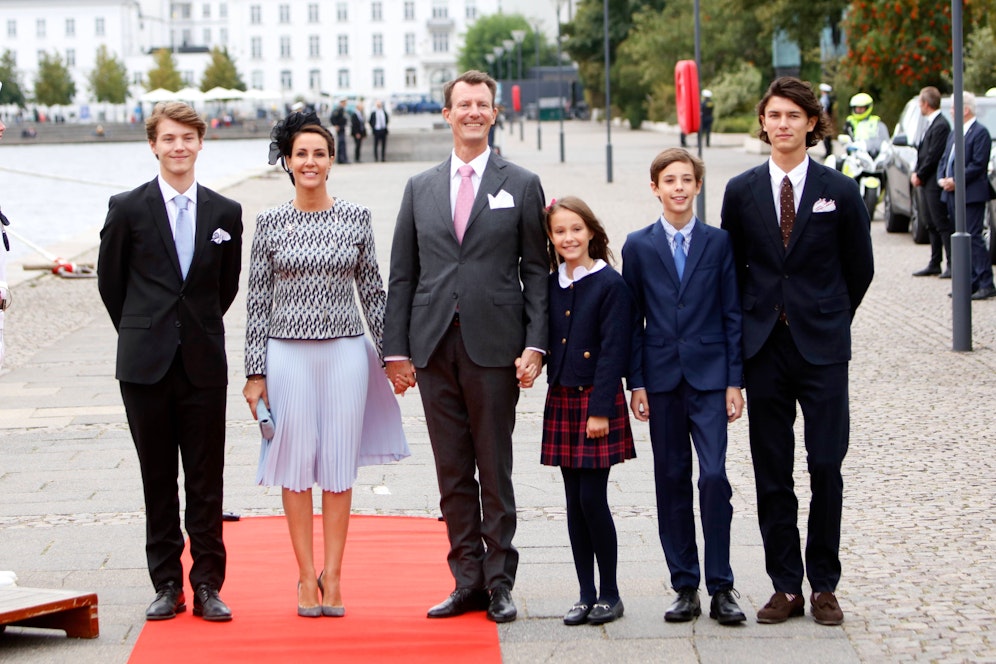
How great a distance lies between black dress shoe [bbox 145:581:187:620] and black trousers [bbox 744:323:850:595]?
2152 mm

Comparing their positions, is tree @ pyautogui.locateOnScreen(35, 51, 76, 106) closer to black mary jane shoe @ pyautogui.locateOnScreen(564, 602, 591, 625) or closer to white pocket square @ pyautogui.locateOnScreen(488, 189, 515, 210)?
white pocket square @ pyautogui.locateOnScreen(488, 189, 515, 210)

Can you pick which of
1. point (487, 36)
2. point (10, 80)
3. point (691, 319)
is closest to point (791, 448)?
point (691, 319)

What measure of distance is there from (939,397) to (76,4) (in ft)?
487

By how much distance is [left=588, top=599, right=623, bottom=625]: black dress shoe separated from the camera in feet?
18.0

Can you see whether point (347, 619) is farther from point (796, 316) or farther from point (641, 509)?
point (641, 509)

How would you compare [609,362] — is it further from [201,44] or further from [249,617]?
[201,44]

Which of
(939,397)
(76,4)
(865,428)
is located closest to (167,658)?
(865,428)

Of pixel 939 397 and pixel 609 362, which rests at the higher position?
pixel 609 362

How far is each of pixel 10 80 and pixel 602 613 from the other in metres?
135

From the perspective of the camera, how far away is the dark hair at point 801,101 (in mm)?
5453

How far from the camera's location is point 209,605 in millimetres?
5609

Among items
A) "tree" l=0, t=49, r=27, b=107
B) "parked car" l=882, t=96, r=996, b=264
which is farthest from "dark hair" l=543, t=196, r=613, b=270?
"tree" l=0, t=49, r=27, b=107

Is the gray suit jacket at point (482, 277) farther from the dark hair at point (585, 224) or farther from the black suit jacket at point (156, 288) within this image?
the black suit jacket at point (156, 288)

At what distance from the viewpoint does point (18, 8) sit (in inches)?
5846
